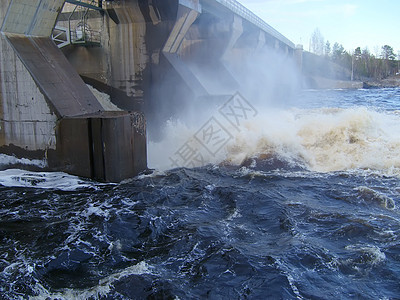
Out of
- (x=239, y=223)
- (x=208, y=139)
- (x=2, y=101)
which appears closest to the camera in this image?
(x=239, y=223)

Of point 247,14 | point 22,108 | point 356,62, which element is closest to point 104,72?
point 22,108

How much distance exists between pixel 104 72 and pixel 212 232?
13.6m

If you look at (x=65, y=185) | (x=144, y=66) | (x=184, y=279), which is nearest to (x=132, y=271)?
(x=184, y=279)

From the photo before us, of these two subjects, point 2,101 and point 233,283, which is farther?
point 2,101

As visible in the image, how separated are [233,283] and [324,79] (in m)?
79.6

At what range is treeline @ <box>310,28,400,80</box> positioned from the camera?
102 meters

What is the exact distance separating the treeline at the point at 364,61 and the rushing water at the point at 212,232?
301 ft

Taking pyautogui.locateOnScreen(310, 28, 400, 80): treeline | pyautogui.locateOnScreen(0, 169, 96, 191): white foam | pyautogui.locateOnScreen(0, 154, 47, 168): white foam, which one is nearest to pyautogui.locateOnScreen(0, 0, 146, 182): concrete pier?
pyautogui.locateOnScreen(0, 154, 47, 168): white foam

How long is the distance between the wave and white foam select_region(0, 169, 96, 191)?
3.52 metres

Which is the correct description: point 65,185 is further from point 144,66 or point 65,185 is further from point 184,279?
point 144,66

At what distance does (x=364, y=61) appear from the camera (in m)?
108

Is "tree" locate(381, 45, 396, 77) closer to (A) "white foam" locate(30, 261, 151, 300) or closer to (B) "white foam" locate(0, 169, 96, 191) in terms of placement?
(B) "white foam" locate(0, 169, 96, 191)

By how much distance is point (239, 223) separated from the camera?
791cm

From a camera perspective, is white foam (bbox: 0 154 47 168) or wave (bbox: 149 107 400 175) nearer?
white foam (bbox: 0 154 47 168)
